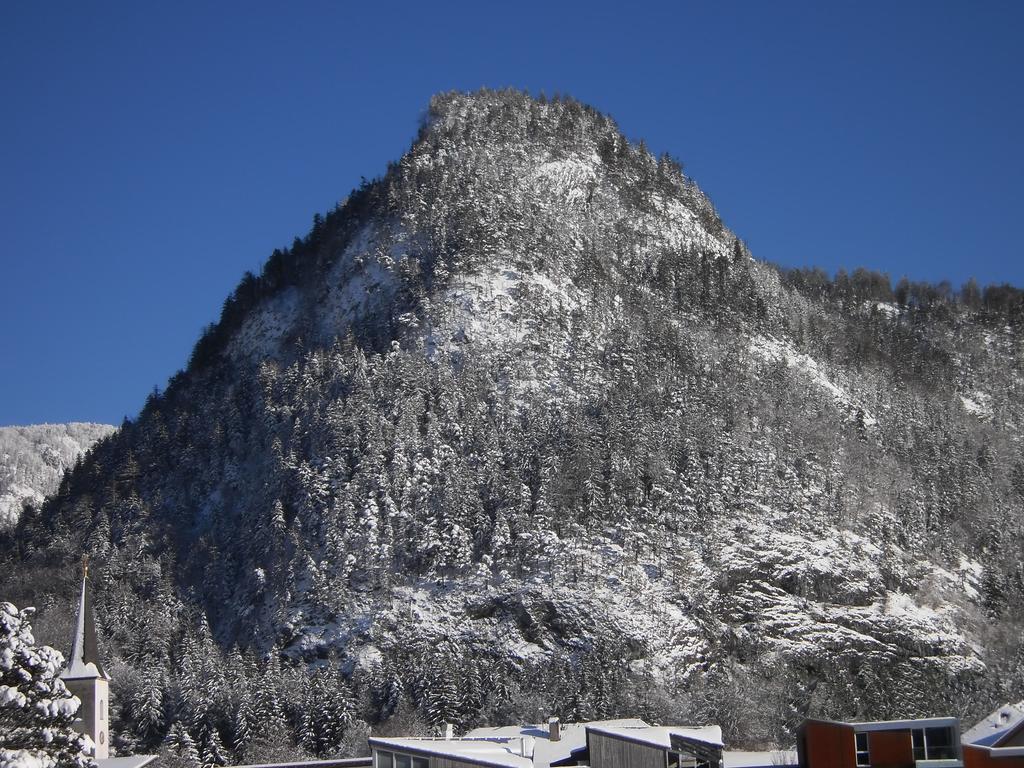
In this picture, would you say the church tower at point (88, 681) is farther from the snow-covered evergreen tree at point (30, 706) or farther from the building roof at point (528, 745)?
the snow-covered evergreen tree at point (30, 706)

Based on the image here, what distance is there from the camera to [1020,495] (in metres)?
139

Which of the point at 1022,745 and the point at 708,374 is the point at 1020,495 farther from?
the point at 1022,745

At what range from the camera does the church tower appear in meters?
75.6

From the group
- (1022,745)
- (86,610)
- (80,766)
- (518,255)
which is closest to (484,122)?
(518,255)

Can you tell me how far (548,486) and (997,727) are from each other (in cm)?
6591

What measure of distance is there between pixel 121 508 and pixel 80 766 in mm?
103903

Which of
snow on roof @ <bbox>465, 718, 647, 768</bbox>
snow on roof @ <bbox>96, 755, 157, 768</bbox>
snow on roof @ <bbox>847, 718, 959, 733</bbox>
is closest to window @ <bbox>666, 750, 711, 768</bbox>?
snow on roof @ <bbox>847, 718, 959, 733</bbox>

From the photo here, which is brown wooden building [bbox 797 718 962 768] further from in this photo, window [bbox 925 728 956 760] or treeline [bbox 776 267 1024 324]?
treeline [bbox 776 267 1024 324]

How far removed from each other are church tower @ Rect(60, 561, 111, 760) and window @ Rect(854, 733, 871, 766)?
4227 centimetres

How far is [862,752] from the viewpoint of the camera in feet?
156

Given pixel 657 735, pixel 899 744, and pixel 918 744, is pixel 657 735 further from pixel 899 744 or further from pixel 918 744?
pixel 918 744

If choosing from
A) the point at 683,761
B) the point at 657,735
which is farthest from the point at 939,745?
the point at 657,735

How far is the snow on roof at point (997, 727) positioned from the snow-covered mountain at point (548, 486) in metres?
34.4

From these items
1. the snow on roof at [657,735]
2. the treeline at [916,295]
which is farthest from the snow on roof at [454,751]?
the treeline at [916,295]
